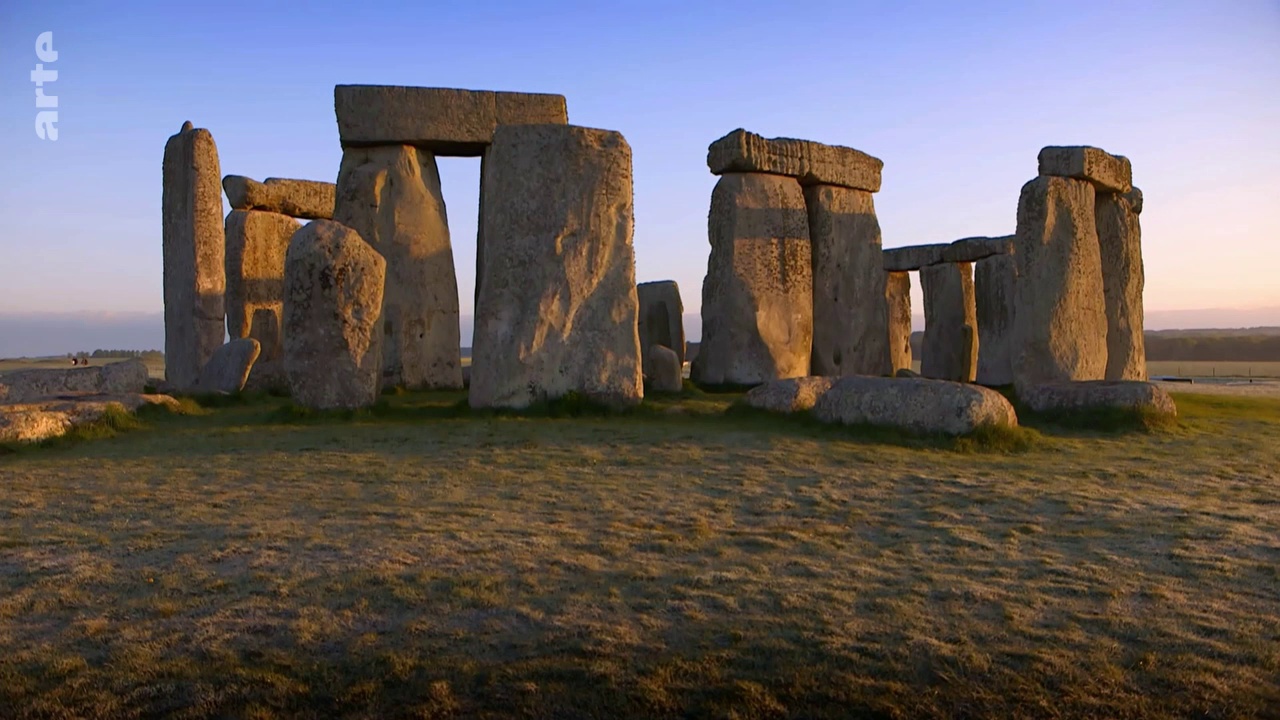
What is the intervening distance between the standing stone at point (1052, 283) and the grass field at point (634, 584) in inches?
134

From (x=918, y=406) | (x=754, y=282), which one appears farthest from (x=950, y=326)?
(x=918, y=406)

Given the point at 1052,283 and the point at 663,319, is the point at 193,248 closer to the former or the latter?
the point at 663,319

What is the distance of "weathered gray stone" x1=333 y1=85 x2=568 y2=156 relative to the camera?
11852 millimetres

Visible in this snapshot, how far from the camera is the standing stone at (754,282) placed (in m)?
12.3

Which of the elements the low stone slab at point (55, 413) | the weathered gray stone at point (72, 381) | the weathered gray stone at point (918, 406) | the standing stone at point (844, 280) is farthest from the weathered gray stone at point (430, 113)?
the weathered gray stone at point (918, 406)

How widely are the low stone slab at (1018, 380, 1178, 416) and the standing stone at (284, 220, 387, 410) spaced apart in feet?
19.2

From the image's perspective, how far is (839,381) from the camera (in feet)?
28.9

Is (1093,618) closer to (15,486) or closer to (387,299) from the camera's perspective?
(15,486)

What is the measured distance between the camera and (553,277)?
9.10m

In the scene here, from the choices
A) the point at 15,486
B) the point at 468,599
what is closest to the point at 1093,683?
the point at 468,599

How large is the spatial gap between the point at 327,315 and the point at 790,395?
3.93 metres

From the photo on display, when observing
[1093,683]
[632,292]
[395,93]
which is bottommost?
[1093,683]

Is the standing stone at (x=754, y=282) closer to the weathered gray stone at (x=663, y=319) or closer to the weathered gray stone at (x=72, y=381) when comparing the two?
the weathered gray stone at (x=663, y=319)

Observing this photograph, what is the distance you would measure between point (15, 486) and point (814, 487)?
4.43 meters
